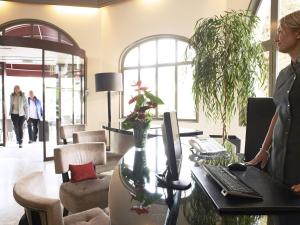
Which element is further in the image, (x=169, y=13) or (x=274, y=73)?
(x=169, y=13)

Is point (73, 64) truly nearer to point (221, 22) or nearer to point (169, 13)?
point (169, 13)

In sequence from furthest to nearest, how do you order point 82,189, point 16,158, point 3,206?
point 16,158
point 3,206
point 82,189

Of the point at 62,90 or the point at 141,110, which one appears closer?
the point at 141,110

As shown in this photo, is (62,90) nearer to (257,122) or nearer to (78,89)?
(78,89)

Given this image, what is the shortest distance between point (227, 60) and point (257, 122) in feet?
3.66

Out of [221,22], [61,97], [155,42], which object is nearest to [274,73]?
[221,22]

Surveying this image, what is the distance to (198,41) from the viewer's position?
3.32 meters

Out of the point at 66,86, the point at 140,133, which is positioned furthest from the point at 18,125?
the point at 140,133

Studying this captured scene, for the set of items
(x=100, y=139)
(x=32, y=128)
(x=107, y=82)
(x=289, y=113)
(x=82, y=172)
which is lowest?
(x=32, y=128)

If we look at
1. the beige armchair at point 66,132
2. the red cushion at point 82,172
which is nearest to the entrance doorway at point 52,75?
the beige armchair at point 66,132

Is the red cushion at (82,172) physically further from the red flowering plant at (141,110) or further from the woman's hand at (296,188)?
the woman's hand at (296,188)

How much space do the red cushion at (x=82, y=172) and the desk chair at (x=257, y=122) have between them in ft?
5.36

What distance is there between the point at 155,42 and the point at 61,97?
2664 millimetres

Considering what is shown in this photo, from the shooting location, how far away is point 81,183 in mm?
3014
